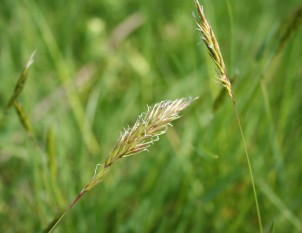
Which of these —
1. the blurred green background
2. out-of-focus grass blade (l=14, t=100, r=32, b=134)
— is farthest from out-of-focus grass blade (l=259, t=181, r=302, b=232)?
out-of-focus grass blade (l=14, t=100, r=32, b=134)

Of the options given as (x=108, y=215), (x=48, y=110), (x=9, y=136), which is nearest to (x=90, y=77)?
(x=48, y=110)

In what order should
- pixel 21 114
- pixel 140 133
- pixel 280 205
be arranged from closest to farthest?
pixel 140 133 < pixel 21 114 < pixel 280 205

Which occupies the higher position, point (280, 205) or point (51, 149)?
point (51, 149)

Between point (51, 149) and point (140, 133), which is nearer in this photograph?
point (140, 133)

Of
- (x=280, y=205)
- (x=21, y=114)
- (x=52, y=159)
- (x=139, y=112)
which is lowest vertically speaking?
(x=280, y=205)

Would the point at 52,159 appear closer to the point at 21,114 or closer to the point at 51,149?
the point at 51,149

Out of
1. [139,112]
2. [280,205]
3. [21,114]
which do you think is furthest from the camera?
[139,112]

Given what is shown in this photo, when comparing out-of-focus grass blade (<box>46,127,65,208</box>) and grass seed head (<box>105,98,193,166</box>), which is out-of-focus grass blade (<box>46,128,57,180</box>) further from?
grass seed head (<box>105,98,193,166</box>)

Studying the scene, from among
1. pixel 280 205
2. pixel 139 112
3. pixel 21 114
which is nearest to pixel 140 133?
pixel 21 114

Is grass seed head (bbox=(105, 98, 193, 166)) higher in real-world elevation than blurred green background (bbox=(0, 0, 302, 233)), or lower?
higher
